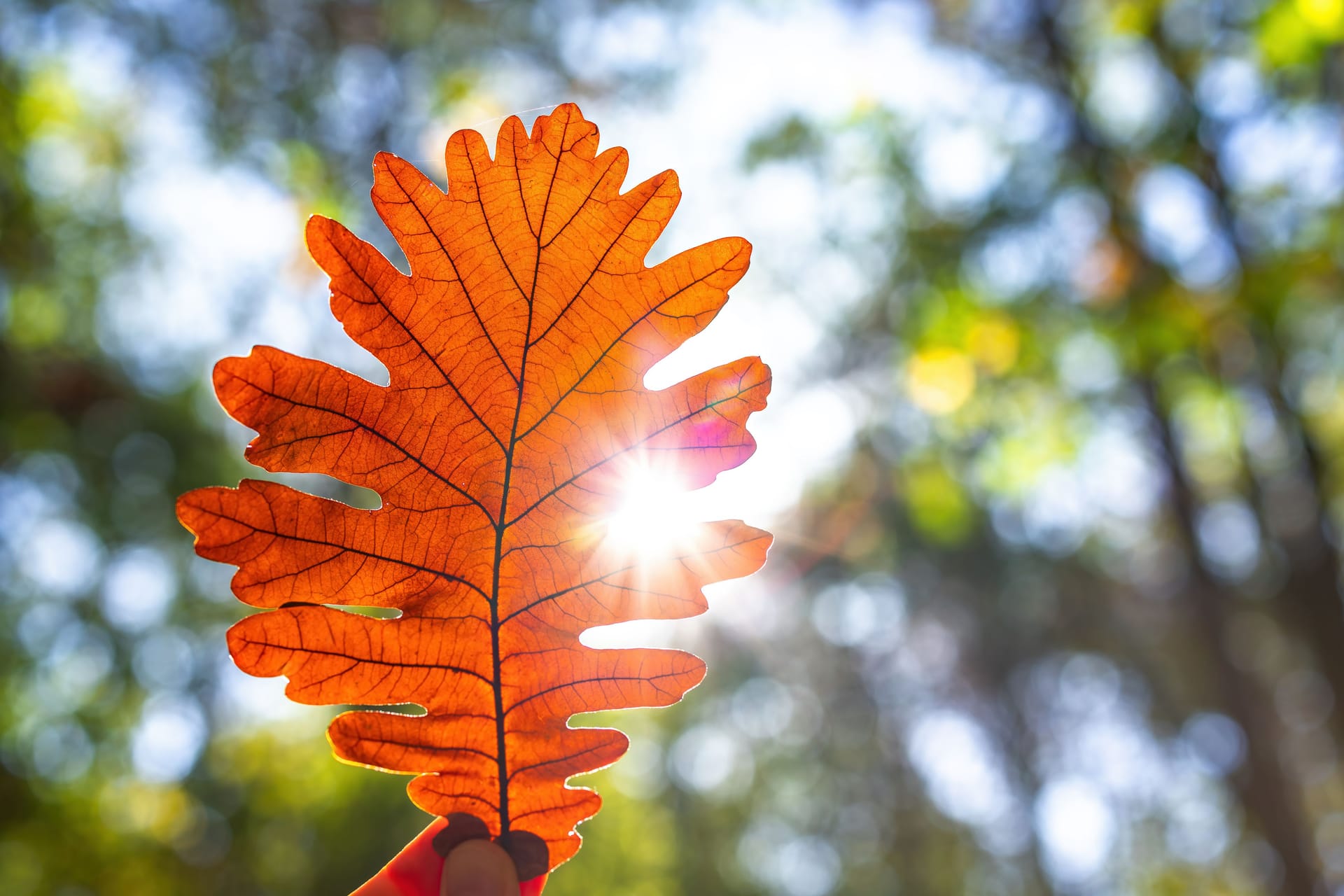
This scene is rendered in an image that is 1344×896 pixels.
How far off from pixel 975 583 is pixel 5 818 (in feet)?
49.2

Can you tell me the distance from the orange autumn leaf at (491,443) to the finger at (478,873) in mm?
44

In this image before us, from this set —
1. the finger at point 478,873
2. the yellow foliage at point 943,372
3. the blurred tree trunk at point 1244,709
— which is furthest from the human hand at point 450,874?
the blurred tree trunk at point 1244,709

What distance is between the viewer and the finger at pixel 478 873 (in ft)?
3.22

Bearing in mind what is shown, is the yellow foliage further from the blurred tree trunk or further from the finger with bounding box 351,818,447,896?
the finger with bounding box 351,818,447,896

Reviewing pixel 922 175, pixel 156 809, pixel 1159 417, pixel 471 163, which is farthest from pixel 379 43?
pixel 156 809

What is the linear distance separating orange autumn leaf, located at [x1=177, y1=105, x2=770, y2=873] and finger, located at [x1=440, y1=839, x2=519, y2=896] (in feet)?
0.14

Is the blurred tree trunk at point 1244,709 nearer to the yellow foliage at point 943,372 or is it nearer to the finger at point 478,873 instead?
the yellow foliage at point 943,372

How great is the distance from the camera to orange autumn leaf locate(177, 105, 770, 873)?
95cm

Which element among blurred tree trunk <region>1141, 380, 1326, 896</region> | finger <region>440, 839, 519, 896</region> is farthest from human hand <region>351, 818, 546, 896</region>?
blurred tree trunk <region>1141, 380, 1326, 896</region>

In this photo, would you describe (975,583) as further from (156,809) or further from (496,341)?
(496,341)

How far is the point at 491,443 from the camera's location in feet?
3.23

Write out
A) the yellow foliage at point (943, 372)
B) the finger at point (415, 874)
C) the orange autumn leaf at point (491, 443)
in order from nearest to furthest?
1. the orange autumn leaf at point (491, 443)
2. the finger at point (415, 874)
3. the yellow foliage at point (943, 372)

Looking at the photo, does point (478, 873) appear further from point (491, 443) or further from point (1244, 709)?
point (1244, 709)

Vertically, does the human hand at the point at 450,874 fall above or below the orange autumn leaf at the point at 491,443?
below
